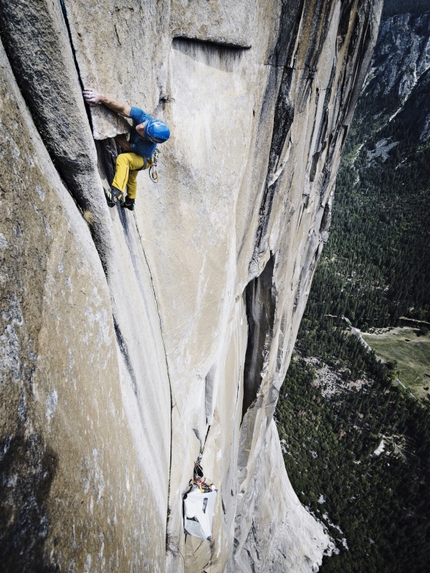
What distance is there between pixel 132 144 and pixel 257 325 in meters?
8.51

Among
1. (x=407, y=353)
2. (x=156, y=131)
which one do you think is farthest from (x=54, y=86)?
(x=407, y=353)

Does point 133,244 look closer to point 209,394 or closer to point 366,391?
point 209,394

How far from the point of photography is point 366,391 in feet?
122

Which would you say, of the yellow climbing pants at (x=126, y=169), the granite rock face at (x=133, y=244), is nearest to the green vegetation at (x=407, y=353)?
the granite rock face at (x=133, y=244)

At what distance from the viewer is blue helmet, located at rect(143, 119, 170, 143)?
9.43ft

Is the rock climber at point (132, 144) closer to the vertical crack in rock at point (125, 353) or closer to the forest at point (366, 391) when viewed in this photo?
the vertical crack in rock at point (125, 353)

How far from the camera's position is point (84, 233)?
105 inches

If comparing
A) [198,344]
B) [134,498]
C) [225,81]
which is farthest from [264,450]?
[225,81]

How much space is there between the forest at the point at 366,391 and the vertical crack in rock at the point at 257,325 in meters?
13.2

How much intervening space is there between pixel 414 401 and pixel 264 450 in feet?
97.9

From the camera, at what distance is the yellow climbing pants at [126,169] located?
3.00 meters

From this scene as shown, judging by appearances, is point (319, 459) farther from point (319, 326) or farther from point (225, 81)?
point (225, 81)

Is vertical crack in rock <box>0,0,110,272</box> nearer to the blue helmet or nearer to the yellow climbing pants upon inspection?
the yellow climbing pants

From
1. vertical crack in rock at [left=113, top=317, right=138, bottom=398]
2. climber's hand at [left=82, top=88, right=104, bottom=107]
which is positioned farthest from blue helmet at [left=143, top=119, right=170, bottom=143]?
vertical crack in rock at [left=113, top=317, right=138, bottom=398]
